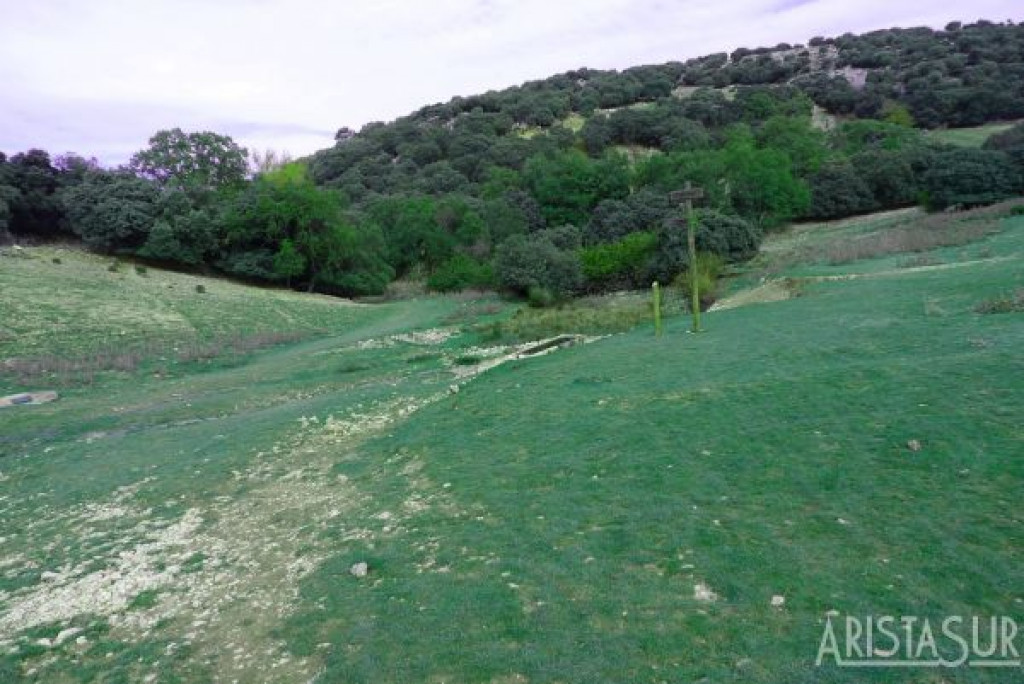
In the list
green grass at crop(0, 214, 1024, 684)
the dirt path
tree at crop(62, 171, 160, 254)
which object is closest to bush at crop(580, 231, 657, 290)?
green grass at crop(0, 214, 1024, 684)

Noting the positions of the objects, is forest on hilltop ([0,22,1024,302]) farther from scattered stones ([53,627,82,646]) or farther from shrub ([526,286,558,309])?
scattered stones ([53,627,82,646])

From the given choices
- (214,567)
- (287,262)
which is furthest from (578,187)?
(214,567)

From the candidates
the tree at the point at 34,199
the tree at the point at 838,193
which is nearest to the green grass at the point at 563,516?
the tree at the point at 34,199

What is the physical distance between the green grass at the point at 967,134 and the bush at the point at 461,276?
160ft

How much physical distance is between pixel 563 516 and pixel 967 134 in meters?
83.2

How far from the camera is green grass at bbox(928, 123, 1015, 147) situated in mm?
68188

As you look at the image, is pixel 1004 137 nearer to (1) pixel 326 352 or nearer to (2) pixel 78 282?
(1) pixel 326 352

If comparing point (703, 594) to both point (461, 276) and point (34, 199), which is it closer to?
point (461, 276)

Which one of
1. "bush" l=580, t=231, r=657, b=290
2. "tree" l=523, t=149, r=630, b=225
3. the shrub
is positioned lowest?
the shrub

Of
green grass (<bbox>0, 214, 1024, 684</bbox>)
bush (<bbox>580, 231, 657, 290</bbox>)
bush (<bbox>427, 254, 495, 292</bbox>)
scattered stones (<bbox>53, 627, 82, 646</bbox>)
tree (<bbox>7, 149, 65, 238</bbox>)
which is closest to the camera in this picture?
green grass (<bbox>0, 214, 1024, 684</bbox>)

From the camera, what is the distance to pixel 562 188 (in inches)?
2363

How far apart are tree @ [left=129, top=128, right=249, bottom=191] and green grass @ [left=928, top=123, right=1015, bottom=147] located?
2745 inches

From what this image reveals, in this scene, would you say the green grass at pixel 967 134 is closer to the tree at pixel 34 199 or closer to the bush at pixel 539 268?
the bush at pixel 539 268

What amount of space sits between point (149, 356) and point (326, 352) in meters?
6.64
